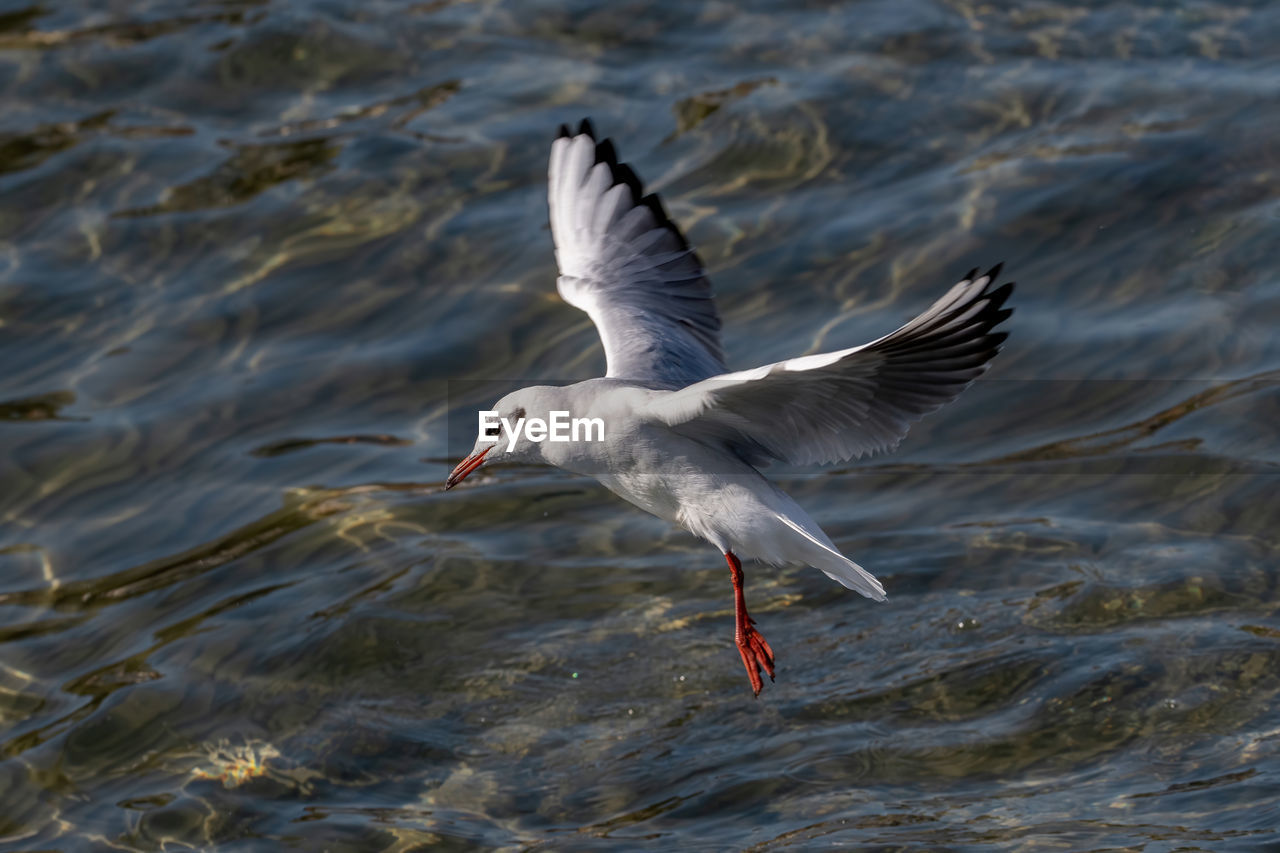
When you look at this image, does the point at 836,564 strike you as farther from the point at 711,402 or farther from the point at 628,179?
the point at 628,179

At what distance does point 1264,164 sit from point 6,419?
734cm

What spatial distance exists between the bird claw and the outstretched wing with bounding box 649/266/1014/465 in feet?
2.15

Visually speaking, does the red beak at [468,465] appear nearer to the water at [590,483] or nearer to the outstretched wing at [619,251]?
the outstretched wing at [619,251]

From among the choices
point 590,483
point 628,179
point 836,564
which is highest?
point 628,179

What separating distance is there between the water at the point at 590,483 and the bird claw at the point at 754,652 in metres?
0.50

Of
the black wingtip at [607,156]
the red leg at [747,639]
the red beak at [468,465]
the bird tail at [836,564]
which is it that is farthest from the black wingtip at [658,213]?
the bird tail at [836,564]

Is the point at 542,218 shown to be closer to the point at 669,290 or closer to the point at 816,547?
the point at 669,290

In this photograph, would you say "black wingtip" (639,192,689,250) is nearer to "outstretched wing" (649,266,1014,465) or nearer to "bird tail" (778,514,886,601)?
"outstretched wing" (649,266,1014,465)

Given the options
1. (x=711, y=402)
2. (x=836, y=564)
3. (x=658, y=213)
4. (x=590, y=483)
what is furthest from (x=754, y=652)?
(x=590, y=483)

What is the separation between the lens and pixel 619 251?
23.0ft

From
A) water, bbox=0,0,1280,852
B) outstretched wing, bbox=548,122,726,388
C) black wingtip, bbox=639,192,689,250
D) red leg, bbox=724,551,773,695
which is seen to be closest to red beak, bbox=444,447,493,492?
outstretched wing, bbox=548,122,726,388

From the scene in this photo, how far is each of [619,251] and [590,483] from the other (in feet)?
5.98

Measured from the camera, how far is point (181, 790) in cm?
675

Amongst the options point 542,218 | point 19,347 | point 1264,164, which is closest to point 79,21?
point 19,347
